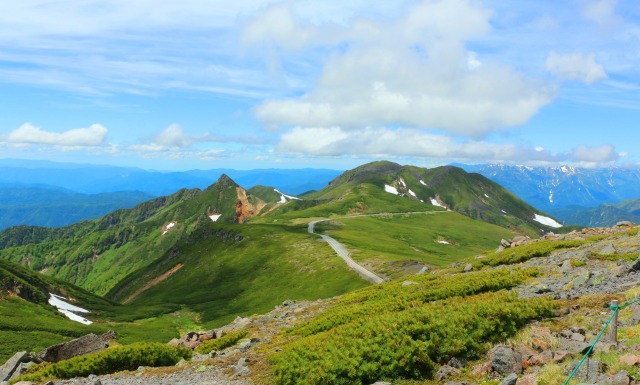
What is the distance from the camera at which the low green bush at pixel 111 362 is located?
24603 mm

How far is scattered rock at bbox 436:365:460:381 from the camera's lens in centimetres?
1775

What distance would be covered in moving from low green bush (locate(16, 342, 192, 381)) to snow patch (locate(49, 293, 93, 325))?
95.0 metres

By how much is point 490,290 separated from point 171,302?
12000 cm

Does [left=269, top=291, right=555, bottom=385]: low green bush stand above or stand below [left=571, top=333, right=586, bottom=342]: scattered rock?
below

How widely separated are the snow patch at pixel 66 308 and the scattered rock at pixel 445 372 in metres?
113

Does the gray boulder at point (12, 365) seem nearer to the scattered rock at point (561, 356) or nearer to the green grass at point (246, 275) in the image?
the scattered rock at point (561, 356)

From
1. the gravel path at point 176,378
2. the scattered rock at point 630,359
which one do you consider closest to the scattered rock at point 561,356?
the scattered rock at point 630,359

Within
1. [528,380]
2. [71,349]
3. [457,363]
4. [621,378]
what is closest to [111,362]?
[71,349]

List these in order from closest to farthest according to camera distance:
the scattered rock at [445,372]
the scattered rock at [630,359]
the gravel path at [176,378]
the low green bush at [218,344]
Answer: the scattered rock at [630,359] → the scattered rock at [445,372] → the gravel path at [176,378] → the low green bush at [218,344]

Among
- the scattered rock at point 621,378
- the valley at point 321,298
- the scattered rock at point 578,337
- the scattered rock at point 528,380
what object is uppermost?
the scattered rock at point 621,378

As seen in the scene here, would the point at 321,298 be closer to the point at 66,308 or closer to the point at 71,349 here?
the point at 71,349

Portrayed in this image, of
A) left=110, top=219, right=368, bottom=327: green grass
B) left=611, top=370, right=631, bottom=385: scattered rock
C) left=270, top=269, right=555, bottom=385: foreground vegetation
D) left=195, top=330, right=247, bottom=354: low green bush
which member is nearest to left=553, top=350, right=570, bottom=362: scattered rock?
left=611, top=370, right=631, bottom=385: scattered rock

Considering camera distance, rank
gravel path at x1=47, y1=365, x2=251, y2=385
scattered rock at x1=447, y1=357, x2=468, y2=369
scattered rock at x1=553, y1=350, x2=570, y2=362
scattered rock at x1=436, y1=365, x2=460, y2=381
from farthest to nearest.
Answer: gravel path at x1=47, y1=365, x2=251, y2=385 → scattered rock at x1=447, y1=357, x2=468, y2=369 → scattered rock at x1=436, y1=365, x2=460, y2=381 → scattered rock at x1=553, y1=350, x2=570, y2=362

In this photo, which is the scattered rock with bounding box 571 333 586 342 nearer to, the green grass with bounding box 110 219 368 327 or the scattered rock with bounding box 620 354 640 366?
the scattered rock with bounding box 620 354 640 366
